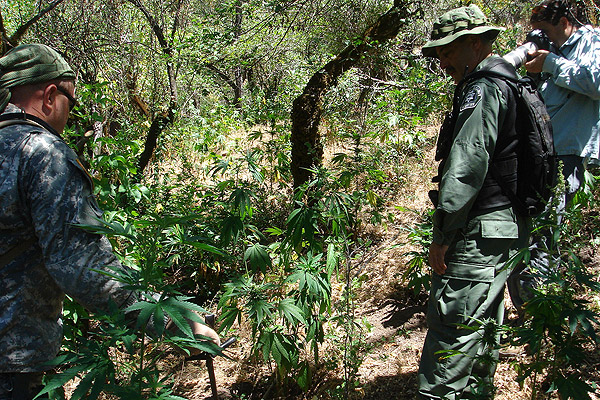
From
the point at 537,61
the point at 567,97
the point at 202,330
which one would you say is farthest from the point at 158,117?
the point at 202,330

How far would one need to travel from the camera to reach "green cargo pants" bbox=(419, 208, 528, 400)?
6.92ft

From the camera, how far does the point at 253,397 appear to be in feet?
10.1

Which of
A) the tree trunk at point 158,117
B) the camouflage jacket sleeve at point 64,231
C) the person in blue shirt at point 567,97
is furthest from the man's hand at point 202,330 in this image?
the tree trunk at point 158,117

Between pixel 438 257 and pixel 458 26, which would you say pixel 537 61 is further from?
pixel 438 257

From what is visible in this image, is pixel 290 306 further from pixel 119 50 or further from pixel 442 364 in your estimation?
pixel 119 50

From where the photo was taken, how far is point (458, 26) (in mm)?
→ 2217

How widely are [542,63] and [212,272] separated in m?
3.43

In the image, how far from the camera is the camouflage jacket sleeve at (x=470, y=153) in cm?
205

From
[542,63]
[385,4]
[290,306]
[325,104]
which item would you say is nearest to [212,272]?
[325,104]

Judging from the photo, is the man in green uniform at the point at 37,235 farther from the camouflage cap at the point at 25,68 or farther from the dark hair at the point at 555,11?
the dark hair at the point at 555,11

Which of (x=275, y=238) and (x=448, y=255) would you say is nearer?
(x=448, y=255)

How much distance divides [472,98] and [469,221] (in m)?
0.54

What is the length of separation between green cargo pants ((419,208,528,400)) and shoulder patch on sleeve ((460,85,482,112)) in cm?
48

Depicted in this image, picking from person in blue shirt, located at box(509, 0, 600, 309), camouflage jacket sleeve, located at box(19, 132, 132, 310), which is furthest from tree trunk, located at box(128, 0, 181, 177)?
person in blue shirt, located at box(509, 0, 600, 309)
